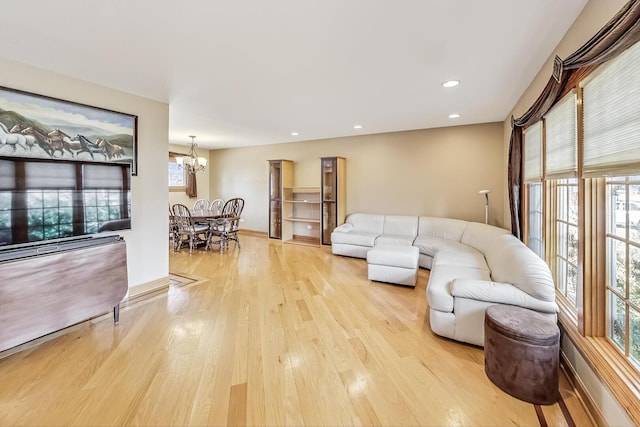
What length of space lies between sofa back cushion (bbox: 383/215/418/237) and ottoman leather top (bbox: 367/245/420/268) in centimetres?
136

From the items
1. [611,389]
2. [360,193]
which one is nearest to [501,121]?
[360,193]

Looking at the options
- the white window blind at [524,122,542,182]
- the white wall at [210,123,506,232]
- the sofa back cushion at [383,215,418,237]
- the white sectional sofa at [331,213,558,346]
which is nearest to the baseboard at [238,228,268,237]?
the white wall at [210,123,506,232]

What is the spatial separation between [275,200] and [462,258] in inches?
185

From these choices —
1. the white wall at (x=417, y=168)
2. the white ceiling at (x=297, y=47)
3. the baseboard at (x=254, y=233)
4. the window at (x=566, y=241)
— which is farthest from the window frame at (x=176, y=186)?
the window at (x=566, y=241)

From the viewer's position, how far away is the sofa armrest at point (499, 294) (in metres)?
2.03

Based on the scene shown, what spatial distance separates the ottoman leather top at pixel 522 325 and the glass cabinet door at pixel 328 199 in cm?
428

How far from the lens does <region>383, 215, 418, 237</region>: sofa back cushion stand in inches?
206

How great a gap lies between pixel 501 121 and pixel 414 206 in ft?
6.78

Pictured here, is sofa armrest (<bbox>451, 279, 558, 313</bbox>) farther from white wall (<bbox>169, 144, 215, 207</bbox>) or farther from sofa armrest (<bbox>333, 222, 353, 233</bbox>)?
white wall (<bbox>169, 144, 215, 207</bbox>)

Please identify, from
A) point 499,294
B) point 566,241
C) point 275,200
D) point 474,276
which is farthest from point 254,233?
point 566,241

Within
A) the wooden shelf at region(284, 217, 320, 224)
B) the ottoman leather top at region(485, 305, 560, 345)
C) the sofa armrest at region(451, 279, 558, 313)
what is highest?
the wooden shelf at region(284, 217, 320, 224)

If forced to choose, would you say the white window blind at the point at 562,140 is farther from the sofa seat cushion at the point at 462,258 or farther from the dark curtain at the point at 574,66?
the sofa seat cushion at the point at 462,258

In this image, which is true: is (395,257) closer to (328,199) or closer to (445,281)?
(445,281)

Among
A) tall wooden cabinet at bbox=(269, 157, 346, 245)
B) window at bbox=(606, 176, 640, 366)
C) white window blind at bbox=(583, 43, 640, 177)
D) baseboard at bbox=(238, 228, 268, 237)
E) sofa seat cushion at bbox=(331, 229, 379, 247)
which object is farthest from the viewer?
baseboard at bbox=(238, 228, 268, 237)
